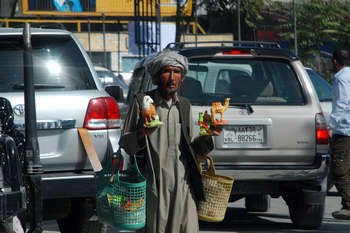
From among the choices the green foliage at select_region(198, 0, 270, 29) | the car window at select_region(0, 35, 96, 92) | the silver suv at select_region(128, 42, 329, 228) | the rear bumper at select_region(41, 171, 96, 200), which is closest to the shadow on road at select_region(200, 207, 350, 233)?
the silver suv at select_region(128, 42, 329, 228)

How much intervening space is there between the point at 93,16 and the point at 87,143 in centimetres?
4674

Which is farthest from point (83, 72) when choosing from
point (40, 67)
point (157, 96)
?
point (157, 96)

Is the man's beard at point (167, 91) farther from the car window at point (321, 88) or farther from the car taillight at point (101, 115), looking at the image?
the car window at point (321, 88)

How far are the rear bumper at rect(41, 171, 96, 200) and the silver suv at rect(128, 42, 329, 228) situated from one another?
1550 mm

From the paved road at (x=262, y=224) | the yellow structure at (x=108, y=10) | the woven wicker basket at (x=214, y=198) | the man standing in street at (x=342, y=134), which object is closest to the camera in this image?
the woven wicker basket at (x=214, y=198)

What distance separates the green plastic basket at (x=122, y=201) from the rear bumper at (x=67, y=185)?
156 centimetres

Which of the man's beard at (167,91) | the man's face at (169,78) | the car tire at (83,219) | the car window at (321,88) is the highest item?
the man's face at (169,78)

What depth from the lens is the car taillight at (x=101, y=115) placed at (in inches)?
248

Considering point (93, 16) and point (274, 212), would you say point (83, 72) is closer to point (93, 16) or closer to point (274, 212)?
point (274, 212)

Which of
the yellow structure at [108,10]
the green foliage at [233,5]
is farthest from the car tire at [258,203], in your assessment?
the yellow structure at [108,10]

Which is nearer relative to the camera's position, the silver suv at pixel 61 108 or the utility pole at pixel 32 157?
the utility pole at pixel 32 157

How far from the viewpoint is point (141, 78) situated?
8.81 meters

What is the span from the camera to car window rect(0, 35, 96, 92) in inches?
250

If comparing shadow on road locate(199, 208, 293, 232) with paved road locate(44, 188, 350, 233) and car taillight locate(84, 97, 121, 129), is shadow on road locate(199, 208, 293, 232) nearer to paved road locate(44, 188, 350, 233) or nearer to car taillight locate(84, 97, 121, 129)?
paved road locate(44, 188, 350, 233)
